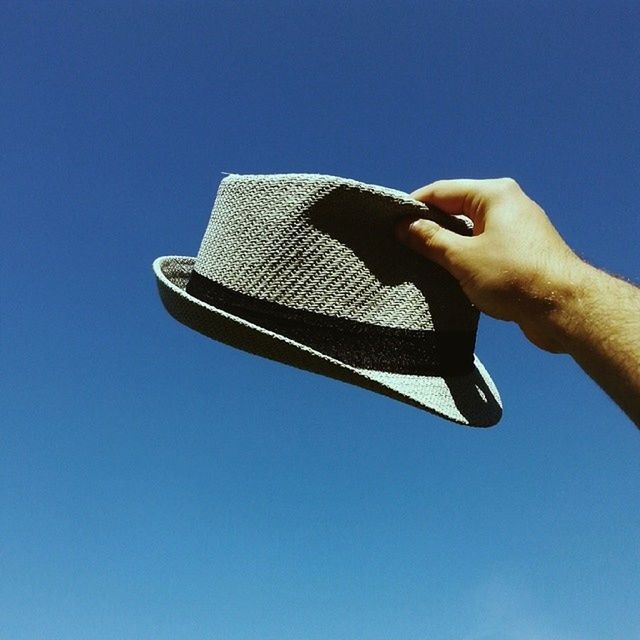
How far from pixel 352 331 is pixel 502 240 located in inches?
18.8

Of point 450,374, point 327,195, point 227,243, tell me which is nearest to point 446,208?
point 327,195

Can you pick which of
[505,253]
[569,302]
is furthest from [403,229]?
[569,302]

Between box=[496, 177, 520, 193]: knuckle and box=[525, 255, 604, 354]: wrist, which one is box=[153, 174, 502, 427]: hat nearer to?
box=[496, 177, 520, 193]: knuckle

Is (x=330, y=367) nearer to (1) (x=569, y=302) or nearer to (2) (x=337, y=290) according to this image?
(2) (x=337, y=290)

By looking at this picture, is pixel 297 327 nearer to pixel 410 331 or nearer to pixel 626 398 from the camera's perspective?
pixel 410 331

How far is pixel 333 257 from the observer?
205 centimetres

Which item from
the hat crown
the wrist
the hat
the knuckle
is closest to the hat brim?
Result: the hat

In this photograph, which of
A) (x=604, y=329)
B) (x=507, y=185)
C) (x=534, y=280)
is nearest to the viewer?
(x=604, y=329)

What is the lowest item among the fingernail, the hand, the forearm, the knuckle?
the forearm

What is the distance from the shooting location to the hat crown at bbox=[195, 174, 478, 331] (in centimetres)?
202

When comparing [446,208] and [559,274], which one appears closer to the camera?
[559,274]

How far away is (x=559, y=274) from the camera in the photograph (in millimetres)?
1689

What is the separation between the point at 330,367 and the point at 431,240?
1.36 feet

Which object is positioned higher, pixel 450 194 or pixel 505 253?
pixel 450 194
